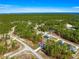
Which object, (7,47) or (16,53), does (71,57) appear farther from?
(7,47)

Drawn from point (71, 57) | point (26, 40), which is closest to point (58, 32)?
point (26, 40)

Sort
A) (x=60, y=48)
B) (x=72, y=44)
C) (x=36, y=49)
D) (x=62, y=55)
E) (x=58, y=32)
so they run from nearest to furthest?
(x=62, y=55)
(x=60, y=48)
(x=36, y=49)
(x=72, y=44)
(x=58, y=32)

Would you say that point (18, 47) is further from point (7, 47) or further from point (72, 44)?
point (72, 44)

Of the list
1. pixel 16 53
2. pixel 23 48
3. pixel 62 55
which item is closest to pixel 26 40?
pixel 23 48

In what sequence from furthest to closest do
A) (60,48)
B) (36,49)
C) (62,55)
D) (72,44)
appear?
(72,44)
(36,49)
(60,48)
(62,55)

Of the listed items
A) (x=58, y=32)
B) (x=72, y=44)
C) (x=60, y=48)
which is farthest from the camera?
(x=58, y=32)

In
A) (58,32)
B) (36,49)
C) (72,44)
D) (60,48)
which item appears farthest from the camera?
(58,32)

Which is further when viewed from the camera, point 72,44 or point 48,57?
point 72,44

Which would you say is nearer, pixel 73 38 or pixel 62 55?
pixel 62 55
